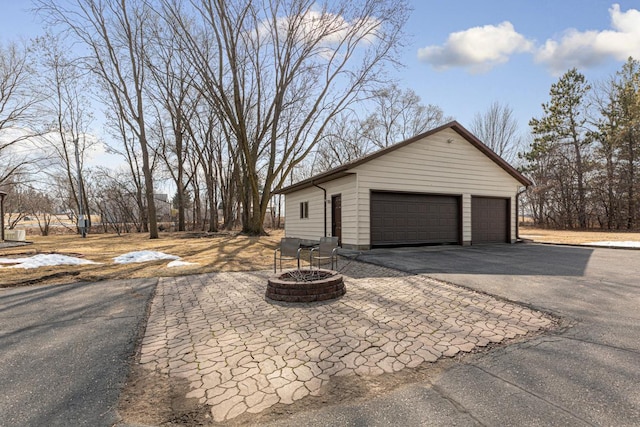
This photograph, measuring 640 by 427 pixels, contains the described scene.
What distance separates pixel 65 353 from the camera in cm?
318

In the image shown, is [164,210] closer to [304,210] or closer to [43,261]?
[304,210]

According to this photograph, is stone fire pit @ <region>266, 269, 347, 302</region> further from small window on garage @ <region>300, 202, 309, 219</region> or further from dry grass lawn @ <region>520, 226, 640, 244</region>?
dry grass lawn @ <region>520, 226, 640, 244</region>

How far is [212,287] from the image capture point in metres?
6.04

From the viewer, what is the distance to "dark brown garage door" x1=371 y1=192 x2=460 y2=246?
11.3 meters

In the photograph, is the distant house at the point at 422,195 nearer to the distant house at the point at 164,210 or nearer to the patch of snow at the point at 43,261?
the patch of snow at the point at 43,261

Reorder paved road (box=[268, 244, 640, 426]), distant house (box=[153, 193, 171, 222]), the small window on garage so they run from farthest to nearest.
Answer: distant house (box=[153, 193, 171, 222]) → the small window on garage → paved road (box=[268, 244, 640, 426])

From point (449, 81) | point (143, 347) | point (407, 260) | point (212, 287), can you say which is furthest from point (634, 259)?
point (143, 347)

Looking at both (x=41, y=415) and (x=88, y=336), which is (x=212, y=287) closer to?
(x=88, y=336)

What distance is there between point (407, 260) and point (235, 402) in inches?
282

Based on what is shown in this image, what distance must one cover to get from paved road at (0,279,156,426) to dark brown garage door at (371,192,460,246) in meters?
7.75

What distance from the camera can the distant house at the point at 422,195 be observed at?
11.0 meters

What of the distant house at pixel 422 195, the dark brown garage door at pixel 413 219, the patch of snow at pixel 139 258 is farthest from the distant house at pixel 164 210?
the dark brown garage door at pixel 413 219

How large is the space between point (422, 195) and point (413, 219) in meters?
1.02

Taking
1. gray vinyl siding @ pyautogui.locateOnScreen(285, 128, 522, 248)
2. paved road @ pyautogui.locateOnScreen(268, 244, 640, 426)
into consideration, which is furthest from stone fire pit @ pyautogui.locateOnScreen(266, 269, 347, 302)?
gray vinyl siding @ pyautogui.locateOnScreen(285, 128, 522, 248)
